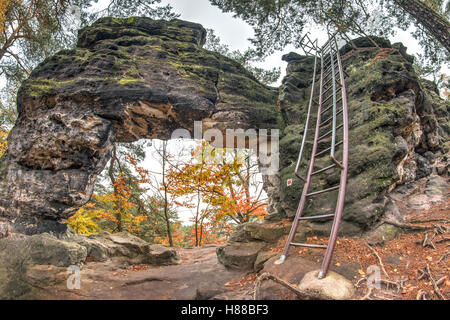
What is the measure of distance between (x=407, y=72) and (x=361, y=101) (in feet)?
4.31

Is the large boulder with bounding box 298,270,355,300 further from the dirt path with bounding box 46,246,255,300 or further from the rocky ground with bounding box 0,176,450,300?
the dirt path with bounding box 46,246,255,300

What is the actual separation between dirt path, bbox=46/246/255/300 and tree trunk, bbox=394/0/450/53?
648 cm

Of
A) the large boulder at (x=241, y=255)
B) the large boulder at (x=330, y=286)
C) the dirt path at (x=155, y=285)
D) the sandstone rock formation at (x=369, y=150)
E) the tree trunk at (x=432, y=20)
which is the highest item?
the tree trunk at (x=432, y=20)

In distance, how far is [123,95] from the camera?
18.2 ft

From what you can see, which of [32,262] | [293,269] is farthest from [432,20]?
[32,262]

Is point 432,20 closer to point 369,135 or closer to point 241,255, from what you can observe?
point 369,135

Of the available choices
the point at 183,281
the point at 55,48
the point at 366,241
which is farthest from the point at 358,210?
the point at 55,48

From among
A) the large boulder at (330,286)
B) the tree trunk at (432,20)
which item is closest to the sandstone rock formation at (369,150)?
the tree trunk at (432,20)

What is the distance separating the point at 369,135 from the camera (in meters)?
4.30

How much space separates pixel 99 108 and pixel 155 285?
4.44m

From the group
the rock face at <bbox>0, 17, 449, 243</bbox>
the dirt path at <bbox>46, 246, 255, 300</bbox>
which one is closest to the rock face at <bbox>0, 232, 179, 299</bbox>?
the dirt path at <bbox>46, 246, 255, 300</bbox>

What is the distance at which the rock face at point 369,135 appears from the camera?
376 cm

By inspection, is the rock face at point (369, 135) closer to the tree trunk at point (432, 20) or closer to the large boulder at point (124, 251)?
the tree trunk at point (432, 20)

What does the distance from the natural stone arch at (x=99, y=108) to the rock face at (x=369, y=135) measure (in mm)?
1115
